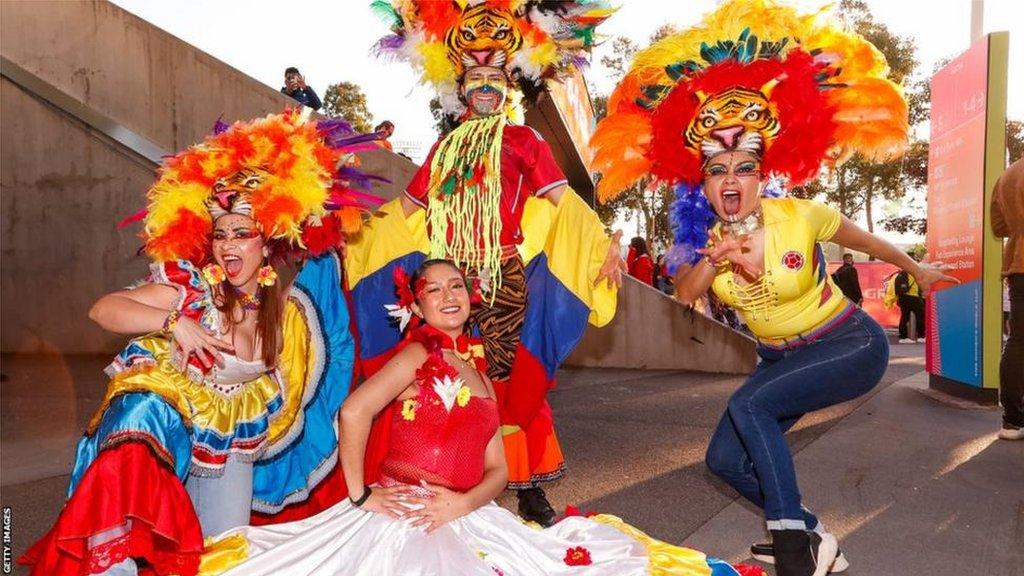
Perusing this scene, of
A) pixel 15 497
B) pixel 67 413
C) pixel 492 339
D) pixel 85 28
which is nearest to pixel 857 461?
pixel 492 339

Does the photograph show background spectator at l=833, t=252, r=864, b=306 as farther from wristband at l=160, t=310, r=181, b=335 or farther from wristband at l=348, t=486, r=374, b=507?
wristband at l=160, t=310, r=181, b=335

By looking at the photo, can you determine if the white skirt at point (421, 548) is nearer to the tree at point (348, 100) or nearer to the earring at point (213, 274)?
the earring at point (213, 274)

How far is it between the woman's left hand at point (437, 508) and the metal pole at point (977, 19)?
24.1 ft

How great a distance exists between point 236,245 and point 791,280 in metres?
1.96

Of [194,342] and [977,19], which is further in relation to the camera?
[977,19]

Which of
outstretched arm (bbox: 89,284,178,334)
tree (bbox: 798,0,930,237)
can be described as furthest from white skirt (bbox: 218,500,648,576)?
tree (bbox: 798,0,930,237)

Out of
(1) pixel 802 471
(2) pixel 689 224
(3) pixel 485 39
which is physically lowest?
(1) pixel 802 471

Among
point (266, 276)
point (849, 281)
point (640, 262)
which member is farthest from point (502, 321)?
point (849, 281)

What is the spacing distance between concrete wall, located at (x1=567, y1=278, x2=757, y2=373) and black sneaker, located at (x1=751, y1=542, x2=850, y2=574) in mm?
6591

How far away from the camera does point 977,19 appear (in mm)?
7605

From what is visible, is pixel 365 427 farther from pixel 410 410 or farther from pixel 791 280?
pixel 791 280

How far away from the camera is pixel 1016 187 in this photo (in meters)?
5.47

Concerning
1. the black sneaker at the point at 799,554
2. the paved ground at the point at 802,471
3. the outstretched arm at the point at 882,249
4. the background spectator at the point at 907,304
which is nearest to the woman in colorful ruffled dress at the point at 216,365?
the paved ground at the point at 802,471

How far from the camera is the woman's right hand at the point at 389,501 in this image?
2.40 m
